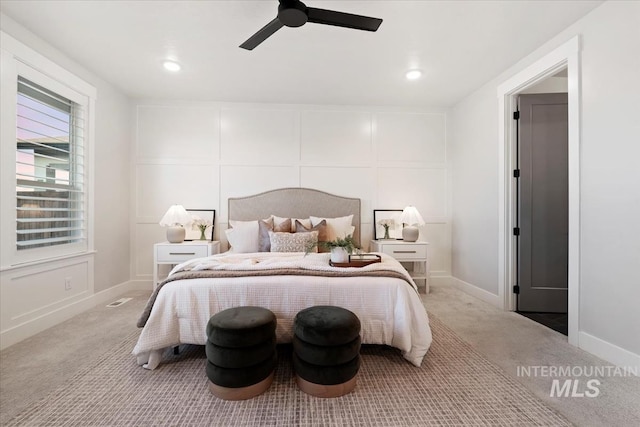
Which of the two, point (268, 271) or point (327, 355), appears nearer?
point (327, 355)

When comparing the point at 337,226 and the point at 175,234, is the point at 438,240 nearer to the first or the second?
the point at 337,226

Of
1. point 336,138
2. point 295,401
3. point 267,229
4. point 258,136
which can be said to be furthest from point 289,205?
point 295,401

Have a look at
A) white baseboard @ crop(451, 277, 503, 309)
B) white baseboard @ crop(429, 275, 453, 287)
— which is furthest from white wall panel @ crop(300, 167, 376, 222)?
white baseboard @ crop(451, 277, 503, 309)

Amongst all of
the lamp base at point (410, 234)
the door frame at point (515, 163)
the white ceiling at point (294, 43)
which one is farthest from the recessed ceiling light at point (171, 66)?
the door frame at point (515, 163)

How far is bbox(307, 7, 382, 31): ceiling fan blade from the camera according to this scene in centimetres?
183

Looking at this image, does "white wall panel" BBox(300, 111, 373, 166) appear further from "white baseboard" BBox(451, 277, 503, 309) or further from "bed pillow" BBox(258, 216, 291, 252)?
"white baseboard" BBox(451, 277, 503, 309)

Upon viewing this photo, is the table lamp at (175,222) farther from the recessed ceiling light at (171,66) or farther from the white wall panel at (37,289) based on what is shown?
the recessed ceiling light at (171,66)

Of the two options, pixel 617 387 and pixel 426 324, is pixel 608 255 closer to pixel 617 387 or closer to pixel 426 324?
pixel 617 387

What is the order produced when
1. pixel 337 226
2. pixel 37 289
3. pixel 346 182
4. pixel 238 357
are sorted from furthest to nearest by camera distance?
pixel 346 182 → pixel 337 226 → pixel 37 289 → pixel 238 357

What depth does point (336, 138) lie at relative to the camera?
4.20 m

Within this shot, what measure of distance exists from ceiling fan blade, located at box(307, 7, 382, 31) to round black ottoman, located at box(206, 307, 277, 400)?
6.56ft

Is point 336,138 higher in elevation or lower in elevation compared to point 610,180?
higher

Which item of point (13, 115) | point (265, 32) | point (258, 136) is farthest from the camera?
point (258, 136)

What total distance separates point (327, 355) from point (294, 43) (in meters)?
2.65
